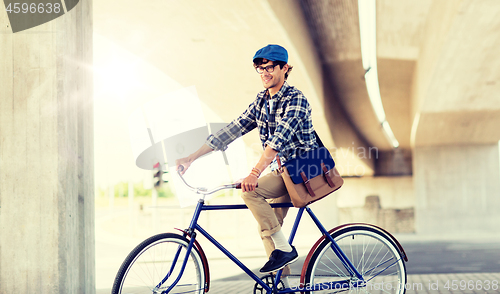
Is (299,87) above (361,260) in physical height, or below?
above

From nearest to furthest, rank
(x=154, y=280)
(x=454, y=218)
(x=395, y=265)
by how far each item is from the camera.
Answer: (x=154, y=280), (x=395, y=265), (x=454, y=218)

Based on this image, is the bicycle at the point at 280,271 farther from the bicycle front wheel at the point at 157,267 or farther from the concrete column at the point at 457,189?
the concrete column at the point at 457,189

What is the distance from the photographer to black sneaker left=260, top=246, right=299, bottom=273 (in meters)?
2.66

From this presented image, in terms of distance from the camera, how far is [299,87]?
12227mm

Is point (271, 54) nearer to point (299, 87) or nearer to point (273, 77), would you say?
point (273, 77)

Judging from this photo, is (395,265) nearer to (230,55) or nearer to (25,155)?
(25,155)

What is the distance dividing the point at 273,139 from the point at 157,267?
103 centimetres

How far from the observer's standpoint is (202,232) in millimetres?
2832

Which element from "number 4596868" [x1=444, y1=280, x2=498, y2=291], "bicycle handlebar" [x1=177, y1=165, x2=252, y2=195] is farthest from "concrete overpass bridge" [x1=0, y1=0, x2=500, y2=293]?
"number 4596868" [x1=444, y1=280, x2=498, y2=291]

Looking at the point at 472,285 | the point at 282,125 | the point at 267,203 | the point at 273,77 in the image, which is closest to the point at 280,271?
the point at 267,203

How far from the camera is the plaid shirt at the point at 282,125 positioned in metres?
2.73

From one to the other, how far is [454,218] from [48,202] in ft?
68.0

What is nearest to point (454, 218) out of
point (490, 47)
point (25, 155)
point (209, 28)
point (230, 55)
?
point (490, 47)

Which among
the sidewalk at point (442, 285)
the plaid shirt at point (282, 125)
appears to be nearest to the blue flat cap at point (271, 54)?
the plaid shirt at point (282, 125)
